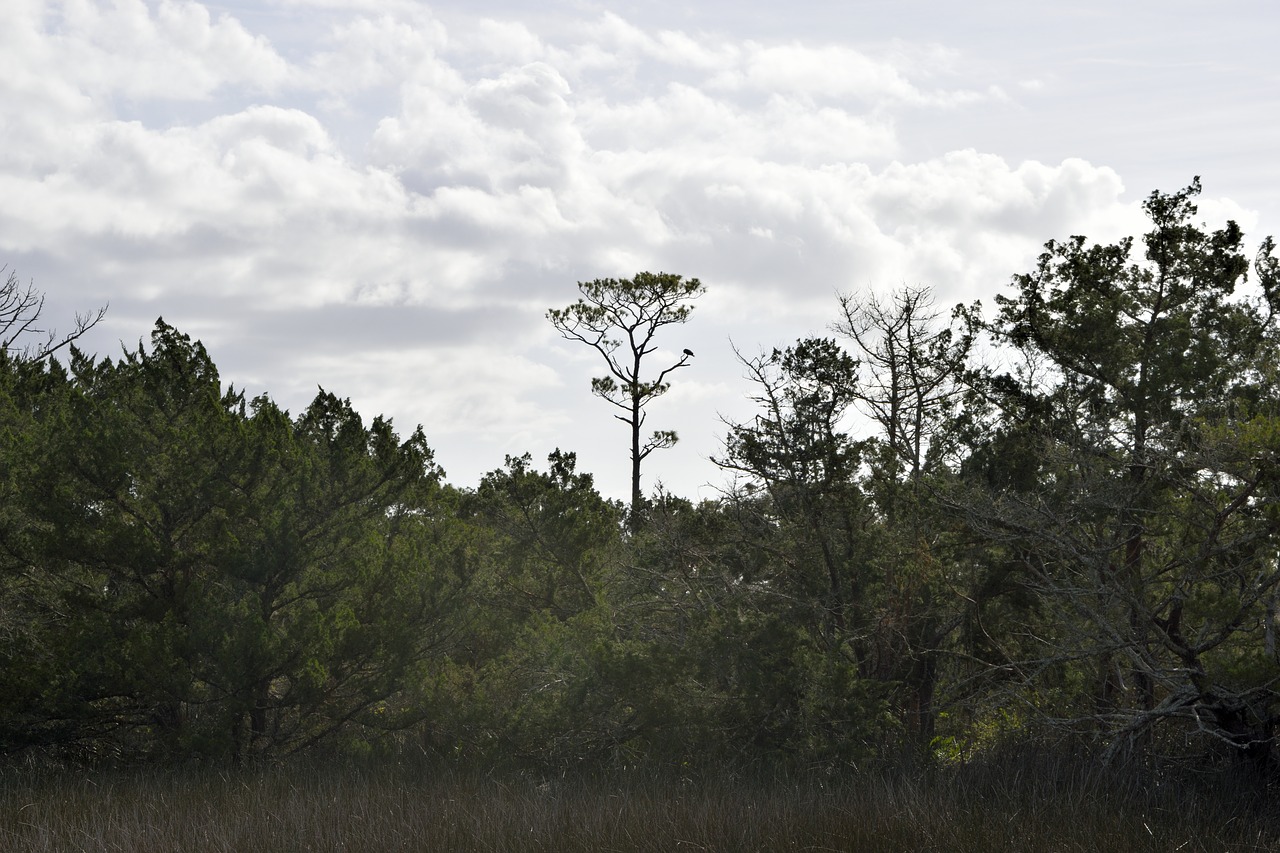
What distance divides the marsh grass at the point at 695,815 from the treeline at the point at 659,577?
5.18 feet

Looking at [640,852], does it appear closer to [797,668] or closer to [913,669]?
[797,668]

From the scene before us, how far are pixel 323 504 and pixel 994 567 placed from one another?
8618 mm

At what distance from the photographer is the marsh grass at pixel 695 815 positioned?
27.7 ft

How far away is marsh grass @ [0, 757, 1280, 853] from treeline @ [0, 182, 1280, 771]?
1.58 m

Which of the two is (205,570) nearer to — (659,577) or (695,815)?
(659,577)

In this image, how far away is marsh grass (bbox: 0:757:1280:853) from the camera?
333 inches

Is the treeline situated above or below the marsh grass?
above

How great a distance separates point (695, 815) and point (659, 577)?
469 centimetres

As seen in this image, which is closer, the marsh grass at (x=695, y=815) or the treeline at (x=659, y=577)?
the marsh grass at (x=695, y=815)

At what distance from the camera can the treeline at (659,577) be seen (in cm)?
1265

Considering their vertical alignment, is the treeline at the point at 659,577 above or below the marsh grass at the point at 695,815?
above

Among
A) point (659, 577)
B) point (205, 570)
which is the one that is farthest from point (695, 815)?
point (205, 570)

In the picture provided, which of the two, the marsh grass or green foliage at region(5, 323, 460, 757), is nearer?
the marsh grass

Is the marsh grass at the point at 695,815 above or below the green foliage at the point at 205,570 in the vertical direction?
below
